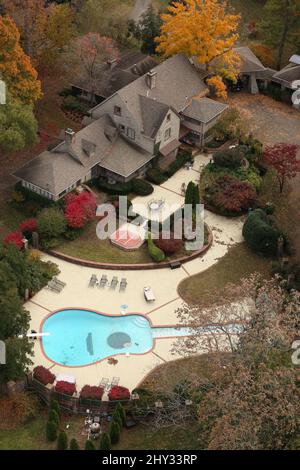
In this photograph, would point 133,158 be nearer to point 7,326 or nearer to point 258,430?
point 7,326

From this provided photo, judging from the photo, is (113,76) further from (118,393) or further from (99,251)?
(118,393)

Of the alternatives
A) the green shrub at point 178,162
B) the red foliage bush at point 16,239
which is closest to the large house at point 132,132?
the green shrub at point 178,162

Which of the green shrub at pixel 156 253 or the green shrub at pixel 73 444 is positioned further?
the green shrub at pixel 156 253

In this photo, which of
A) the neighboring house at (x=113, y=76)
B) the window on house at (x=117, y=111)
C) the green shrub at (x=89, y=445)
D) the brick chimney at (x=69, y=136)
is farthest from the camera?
the neighboring house at (x=113, y=76)

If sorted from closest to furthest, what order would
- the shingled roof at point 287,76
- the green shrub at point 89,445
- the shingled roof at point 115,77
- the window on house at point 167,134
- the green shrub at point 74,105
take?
the green shrub at point 89,445 < the window on house at point 167,134 < the shingled roof at point 115,77 < the green shrub at point 74,105 < the shingled roof at point 287,76

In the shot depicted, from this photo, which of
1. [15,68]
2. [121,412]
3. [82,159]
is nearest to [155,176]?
[82,159]

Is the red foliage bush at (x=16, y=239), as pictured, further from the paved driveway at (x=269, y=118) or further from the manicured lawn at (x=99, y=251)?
the paved driveway at (x=269, y=118)

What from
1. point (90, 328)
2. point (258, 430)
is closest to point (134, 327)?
point (90, 328)

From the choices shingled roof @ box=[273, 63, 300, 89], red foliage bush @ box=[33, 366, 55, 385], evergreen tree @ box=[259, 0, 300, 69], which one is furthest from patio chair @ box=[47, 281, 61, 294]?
evergreen tree @ box=[259, 0, 300, 69]
